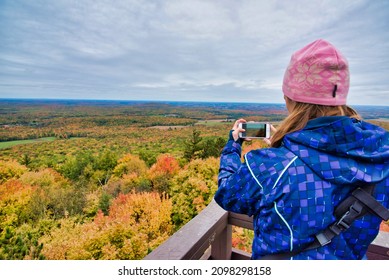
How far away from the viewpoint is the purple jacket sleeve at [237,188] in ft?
1.98

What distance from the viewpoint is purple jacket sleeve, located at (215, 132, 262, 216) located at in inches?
23.8

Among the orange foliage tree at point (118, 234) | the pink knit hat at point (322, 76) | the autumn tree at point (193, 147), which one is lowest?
the orange foliage tree at point (118, 234)

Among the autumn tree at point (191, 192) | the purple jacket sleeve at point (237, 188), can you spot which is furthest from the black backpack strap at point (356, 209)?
the autumn tree at point (191, 192)

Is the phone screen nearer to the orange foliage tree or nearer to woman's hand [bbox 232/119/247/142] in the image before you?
woman's hand [bbox 232/119/247/142]

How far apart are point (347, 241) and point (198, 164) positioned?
718 inches

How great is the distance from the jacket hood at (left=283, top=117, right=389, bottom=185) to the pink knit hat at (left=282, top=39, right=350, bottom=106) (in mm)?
87

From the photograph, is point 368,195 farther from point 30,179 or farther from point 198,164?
point 30,179

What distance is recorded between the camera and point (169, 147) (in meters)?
37.5

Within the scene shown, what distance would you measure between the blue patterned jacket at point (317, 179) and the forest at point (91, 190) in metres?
0.21

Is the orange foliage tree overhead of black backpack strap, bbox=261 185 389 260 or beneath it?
beneath

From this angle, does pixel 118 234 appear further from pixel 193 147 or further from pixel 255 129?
pixel 193 147

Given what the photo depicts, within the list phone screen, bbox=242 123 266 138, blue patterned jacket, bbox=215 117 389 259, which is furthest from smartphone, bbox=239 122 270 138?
blue patterned jacket, bbox=215 117 389 259

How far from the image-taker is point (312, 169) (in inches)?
20.9

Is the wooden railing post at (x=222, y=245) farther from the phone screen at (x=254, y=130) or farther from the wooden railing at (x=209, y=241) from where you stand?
the phone screen at (x=254, y=130)
